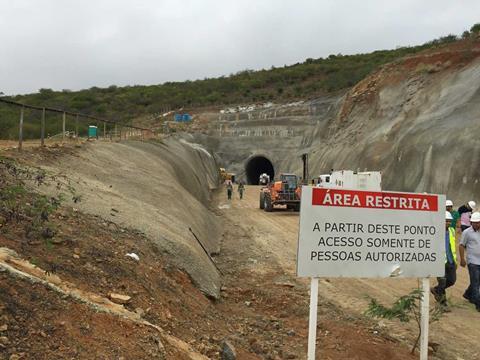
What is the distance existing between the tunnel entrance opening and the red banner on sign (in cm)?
5475

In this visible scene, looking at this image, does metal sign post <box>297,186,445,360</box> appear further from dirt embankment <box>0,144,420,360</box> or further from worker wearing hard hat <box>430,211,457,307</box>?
worker wearing hard hat <box>430,211,457,307</box>

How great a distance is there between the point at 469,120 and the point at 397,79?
1272 cm

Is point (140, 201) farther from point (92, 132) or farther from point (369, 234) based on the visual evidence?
point (92, 132)

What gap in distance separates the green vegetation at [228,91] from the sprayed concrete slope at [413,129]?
18038 mm

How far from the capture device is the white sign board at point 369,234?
5684mm

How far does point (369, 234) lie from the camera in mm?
5988

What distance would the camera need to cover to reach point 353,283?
1088cm

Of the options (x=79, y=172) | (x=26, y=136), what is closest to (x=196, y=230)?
(x=79, y=172)

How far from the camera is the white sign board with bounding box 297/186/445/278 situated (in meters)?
5.68

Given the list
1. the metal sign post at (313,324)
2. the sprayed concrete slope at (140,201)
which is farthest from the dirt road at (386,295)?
the sprayed concrete slope at (140,201)

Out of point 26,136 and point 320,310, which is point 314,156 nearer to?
point 26,136

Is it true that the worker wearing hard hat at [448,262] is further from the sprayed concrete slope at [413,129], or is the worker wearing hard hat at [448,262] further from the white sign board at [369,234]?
the sprayed concrete slope at [413,129]

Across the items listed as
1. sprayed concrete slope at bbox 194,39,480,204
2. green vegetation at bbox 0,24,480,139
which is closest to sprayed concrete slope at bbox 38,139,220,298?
sprayed concrete slope at bbox 194,39,480,204

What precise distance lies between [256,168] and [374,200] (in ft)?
196
